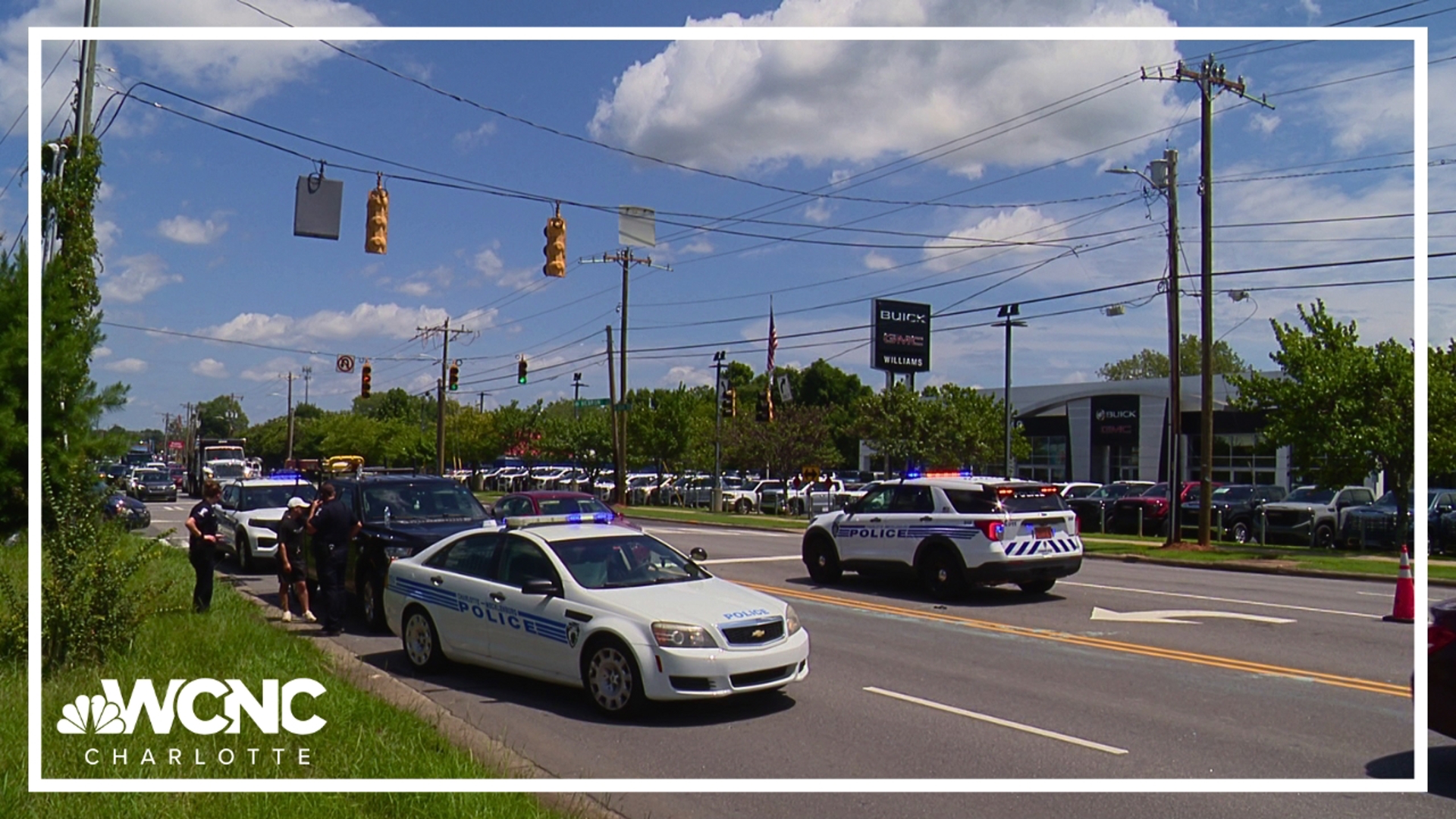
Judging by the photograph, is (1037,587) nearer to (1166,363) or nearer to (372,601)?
(372,601)

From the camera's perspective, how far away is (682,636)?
9047 millimetres

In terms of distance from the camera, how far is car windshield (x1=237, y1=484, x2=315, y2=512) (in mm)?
22183

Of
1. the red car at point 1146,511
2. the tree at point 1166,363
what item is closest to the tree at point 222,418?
the tree at point 1166,363

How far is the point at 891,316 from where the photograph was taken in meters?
56.0

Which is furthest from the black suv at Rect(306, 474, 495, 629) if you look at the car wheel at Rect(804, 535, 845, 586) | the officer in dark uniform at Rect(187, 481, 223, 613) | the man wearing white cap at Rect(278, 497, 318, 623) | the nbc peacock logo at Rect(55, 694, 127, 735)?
the car wheel at Rect(804, 535, 845, 586)

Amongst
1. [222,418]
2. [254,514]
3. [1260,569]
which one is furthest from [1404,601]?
[222,418]

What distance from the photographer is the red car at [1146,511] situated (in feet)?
121

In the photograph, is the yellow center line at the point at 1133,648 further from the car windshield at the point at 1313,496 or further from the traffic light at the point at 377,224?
the car windshield at the point at 1313,496

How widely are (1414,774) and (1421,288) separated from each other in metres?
3.07

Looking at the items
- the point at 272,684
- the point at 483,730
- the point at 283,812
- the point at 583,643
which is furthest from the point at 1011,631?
the point at 283,812

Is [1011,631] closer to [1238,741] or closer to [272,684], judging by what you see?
[1238,741]

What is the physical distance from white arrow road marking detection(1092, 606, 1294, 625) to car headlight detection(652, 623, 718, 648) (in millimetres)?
7495

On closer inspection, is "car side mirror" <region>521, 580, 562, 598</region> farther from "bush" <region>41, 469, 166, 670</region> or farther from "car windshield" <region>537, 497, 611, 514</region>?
"car windshield" <region>537, 497, 611, 514</region>

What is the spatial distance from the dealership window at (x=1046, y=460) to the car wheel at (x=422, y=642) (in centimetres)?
5667
